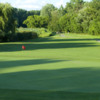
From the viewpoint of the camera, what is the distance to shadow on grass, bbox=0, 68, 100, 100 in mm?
5879

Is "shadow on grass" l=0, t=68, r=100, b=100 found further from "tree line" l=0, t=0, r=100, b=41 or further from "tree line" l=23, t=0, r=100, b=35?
"tree line" l=23, t=0, r=100, b=35

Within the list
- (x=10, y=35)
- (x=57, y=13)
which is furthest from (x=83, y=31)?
(x=10, y=35)

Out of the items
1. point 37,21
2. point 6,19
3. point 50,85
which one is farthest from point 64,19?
point 50,85

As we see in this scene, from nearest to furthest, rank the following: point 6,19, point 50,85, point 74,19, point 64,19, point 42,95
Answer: point 42,95 < point 50,85 < point 6,19 < point 74,19 < point 64,19

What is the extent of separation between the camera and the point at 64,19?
320 feet

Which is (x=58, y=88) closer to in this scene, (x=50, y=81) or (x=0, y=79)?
(x=50, y=81)

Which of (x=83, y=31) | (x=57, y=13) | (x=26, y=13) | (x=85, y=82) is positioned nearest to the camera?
(x=85, y=82)

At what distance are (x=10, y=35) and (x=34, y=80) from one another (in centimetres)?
3755

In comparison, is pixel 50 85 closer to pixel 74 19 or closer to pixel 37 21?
pixel 74 19

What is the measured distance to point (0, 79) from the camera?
782 centimetres

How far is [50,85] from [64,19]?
91.7 meters

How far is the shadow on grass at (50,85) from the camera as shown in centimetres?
588

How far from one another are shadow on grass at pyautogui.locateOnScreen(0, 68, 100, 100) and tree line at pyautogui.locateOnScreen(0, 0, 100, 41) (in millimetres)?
31514

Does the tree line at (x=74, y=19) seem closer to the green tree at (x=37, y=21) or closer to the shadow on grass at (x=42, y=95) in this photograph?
the green tree at (x=37, y=21)
